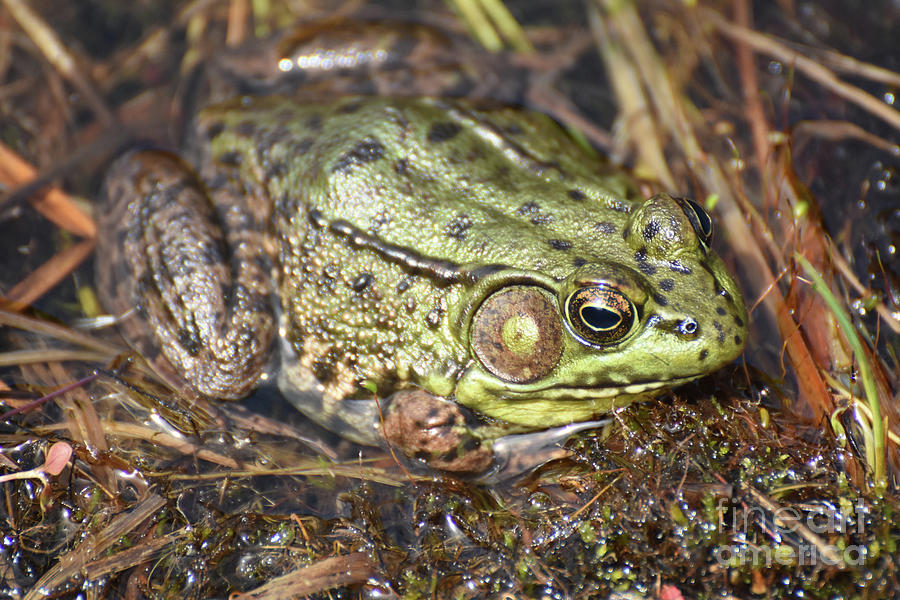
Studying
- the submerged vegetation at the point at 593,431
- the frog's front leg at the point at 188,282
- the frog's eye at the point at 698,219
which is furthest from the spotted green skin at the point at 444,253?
the submerged vegetation at the point at 593,431

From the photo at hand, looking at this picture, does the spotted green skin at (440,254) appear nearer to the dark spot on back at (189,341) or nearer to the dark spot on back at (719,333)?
the dark spot on back at (719,333)

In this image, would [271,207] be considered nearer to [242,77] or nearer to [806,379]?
[242,77]

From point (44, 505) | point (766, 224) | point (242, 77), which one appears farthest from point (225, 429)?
point (766, 224)

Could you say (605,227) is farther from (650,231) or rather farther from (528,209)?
(528,209)

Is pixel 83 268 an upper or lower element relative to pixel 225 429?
upper

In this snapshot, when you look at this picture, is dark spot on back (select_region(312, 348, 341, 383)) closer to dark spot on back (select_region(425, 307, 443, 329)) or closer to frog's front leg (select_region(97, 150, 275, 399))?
frog's front leg (select_region(97, 150, 275, 399))

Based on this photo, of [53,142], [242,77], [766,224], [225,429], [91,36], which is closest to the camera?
[225,429]
